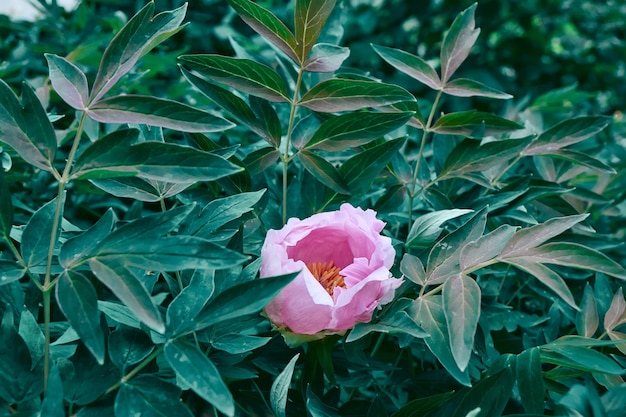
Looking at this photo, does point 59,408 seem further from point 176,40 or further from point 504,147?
point 176,40

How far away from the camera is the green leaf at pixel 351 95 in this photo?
23.2 inches

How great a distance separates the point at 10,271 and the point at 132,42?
190 millimetres

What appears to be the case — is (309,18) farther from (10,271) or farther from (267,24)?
(10,271)

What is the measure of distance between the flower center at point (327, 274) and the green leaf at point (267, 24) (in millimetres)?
193

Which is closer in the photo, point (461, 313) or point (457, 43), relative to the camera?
point (461, 313)

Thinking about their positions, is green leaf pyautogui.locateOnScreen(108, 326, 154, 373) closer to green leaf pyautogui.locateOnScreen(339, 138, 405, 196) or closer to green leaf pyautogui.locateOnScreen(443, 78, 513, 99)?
green leaf pyautogui.locateOnScreen(339, 138, 405, 196)

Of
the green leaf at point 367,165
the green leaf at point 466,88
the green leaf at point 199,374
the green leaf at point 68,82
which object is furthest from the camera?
the green leaf at point 466,88

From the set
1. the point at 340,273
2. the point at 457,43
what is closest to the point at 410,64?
the point at 457,43

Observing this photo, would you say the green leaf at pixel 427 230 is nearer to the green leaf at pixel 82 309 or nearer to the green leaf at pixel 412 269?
the green leaf at pixel 412 269

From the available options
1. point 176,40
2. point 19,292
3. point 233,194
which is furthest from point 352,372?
point 176,40

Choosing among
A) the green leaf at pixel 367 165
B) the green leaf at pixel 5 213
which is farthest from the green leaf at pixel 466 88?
the green leaf at pixel 5 213

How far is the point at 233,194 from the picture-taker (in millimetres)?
647

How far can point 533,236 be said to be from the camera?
56cm

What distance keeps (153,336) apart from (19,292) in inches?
6.2
